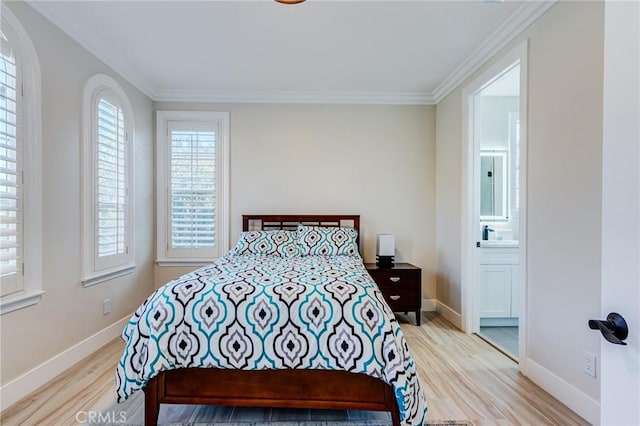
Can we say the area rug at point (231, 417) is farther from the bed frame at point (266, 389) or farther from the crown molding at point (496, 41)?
the crown molding at point (496, 41)

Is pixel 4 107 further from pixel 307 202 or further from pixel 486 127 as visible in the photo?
pixel 486 127

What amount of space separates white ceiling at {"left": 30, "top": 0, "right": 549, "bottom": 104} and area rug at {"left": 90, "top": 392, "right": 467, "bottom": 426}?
2725 mm

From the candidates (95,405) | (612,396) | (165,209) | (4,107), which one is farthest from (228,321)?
(165,209)

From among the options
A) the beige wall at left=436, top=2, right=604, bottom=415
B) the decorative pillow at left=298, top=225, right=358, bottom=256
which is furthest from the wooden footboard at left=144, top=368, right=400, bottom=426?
the decorative pillow at left=298, top=225, right=358, bottom=256

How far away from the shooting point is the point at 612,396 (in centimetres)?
70

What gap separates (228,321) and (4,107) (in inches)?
76.6

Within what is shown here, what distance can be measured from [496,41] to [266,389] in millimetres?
3179

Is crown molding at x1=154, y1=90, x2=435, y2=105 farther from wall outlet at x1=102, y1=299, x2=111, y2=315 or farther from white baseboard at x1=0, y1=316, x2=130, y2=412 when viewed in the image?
white baseboard at x1=0, y1=316, x2=130, y2=412

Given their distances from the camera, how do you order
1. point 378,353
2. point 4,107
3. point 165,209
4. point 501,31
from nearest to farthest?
1. point 378,353
2. point 4,107
3. point 501,31
4. point 165,209

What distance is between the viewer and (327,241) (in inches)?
148

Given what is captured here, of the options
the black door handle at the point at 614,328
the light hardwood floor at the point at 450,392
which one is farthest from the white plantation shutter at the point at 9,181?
the black door handle at the point at 614,328

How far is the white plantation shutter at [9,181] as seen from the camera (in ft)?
6.96

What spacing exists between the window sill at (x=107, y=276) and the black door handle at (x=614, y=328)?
3381mm

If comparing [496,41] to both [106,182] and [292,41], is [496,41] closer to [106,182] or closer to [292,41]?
[292,41]
